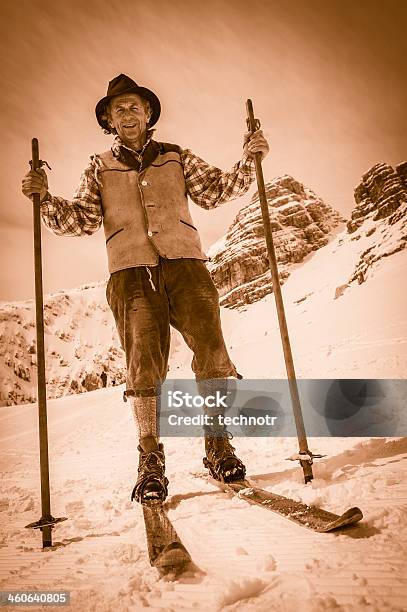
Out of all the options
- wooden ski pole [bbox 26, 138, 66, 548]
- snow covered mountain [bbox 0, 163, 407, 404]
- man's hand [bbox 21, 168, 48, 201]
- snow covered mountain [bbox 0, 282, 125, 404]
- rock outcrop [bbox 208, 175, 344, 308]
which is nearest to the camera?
wooden ski pole [bbox 26, 138, 66, 548]

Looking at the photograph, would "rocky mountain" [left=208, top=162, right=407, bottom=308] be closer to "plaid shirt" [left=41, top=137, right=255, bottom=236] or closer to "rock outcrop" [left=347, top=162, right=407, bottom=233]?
"rock outcrop" [left=347, top=162, right=407, bottom=233]

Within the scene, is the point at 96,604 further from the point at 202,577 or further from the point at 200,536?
the point at 200,536

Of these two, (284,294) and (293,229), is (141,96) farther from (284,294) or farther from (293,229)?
(293,229)

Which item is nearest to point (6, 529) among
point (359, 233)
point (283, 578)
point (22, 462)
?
point (283, 578)

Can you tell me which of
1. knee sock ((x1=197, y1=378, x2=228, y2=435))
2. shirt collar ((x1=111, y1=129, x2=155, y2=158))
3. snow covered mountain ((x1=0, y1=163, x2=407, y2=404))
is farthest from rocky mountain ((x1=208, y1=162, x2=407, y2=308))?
knee sock ((x1=197, y1=378, x2=228, y2=435))

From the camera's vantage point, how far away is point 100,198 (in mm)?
3625

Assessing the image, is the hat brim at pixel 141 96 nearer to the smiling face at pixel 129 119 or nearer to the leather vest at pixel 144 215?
the smiling face at pixel 129 119

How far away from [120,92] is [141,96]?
0.26 m

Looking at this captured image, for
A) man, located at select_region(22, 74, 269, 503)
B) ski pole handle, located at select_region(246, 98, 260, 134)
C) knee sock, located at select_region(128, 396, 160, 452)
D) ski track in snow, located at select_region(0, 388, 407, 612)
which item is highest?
ski pole handle, located at select_region(246, 98, 260, 134)

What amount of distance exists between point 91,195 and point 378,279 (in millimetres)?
30229

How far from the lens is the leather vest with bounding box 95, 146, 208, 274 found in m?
3.29

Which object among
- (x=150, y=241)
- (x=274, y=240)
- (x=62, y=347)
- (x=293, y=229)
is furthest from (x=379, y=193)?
(x=62, y=347)

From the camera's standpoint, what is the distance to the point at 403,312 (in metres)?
17.3

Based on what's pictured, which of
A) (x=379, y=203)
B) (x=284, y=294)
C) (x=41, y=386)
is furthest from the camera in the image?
(x=284, y=294)
